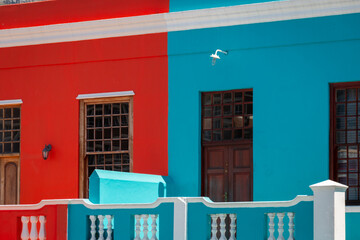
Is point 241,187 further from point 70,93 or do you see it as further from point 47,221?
point 70,93

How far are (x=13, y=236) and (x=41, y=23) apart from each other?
17.8 ft

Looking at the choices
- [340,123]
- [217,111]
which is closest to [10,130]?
[217,111]

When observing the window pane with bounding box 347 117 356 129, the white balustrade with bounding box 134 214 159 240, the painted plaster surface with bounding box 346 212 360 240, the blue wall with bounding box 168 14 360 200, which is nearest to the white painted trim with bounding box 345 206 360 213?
the painted plaster surface with bounding box 346 212 360 240

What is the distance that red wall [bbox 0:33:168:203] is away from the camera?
1678 centimetres

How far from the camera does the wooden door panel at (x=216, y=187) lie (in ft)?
52.7

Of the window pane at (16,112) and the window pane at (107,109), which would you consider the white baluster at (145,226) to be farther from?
the window pane at (16,112)

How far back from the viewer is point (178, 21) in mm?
16641

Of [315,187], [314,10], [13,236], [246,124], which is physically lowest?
[13,236]

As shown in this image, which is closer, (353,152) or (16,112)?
(353,152)

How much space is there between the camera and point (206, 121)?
16.4m

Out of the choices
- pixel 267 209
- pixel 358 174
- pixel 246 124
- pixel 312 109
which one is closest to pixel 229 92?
pixel 246 124

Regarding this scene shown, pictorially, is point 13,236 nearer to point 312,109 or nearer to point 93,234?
point 93,234

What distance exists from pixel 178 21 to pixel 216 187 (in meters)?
3.28

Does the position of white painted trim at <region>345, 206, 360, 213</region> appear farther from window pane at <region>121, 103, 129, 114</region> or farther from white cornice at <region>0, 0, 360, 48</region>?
window pane at <region>121, 103, 129, 114</region>
